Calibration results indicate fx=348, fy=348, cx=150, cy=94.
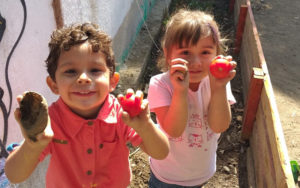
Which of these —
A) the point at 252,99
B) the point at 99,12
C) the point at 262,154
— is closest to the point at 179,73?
the point at 262,154

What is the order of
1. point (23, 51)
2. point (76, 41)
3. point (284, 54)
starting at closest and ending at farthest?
point (76, 41)
point (23, 51)
point (284, 54)

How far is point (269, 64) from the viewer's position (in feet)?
19.1

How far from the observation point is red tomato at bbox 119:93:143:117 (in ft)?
4.50

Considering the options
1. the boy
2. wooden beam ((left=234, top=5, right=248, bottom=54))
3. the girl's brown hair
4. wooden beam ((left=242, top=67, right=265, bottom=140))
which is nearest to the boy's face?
the boy

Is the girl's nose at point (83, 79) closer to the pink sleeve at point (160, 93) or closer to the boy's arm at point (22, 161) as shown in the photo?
the boy's arm at point (22, 161)

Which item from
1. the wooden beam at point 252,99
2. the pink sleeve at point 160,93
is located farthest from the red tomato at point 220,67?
the wooden beam at point 252,99

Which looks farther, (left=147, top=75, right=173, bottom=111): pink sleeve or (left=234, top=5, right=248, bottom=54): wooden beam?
(left=234, top=5, right=248, bottom=54): wooden beam

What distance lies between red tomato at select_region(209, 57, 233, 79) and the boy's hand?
56 centimetres

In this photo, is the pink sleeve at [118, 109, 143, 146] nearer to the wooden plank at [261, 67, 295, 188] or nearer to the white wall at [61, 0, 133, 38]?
the wooden plank at [261, 67, 295, 188]

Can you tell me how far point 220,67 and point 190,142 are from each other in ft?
1.71

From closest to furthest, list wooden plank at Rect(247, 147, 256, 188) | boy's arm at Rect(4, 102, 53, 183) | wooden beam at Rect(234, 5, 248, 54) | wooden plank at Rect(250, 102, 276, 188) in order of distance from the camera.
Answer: boy's arm at Rect(4, 102, 53, 183) → wooden plank at Rect(250, 102, 276, 188) → wooden plank at Rect(247, 147, 256, 188) → wooden beam at Rect(234, 5, 248, 54)

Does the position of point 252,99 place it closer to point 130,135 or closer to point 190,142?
point 190,142

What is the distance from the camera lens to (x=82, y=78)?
1450mm

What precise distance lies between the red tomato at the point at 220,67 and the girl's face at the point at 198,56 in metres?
0.10
